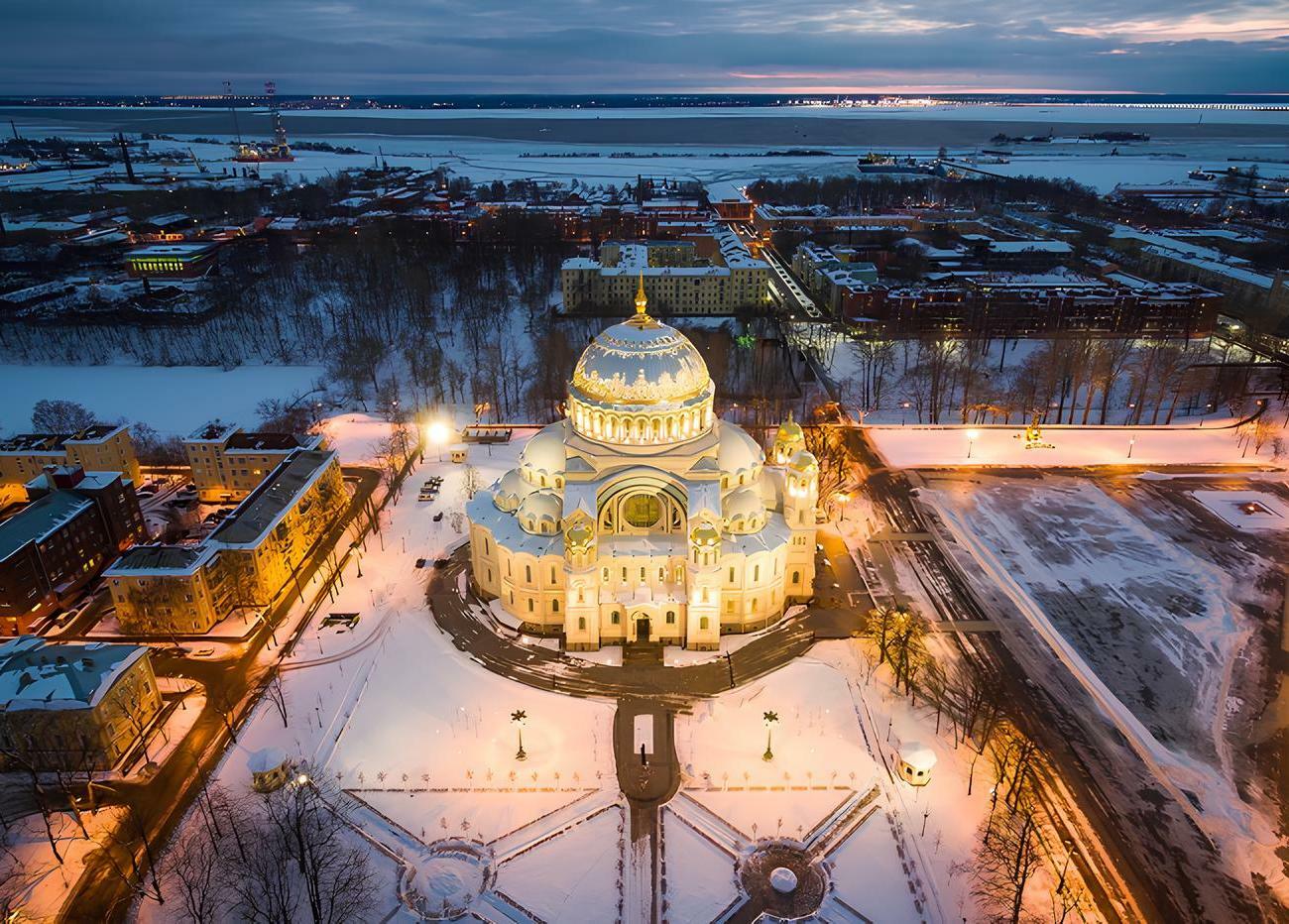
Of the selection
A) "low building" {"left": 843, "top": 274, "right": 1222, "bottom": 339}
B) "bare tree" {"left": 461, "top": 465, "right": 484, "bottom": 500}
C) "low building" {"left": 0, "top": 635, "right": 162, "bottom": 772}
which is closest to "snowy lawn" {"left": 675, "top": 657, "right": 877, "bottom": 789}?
"low building" {"left": 0, "top": 635, "right": 162, "bottom": 772}

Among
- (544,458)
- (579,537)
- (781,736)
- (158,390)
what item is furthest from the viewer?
(158,390)

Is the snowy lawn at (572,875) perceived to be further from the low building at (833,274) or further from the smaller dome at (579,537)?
the low building at (833,274)

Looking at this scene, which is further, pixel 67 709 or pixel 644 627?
pixel 644 627

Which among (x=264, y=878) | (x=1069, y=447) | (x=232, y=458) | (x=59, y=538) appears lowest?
(x=1069, y=447)

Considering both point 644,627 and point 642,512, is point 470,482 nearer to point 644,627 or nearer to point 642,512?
point 642,512

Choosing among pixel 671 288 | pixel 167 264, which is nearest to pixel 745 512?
pixel 671 288

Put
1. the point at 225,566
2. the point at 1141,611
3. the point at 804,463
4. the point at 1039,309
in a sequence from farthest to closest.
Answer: the point at 1039,309, the point at 1141,611, the point at 225,566, the point at 804,463

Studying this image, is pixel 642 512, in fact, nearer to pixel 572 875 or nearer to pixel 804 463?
pixel 804 463

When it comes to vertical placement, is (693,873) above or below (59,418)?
below
